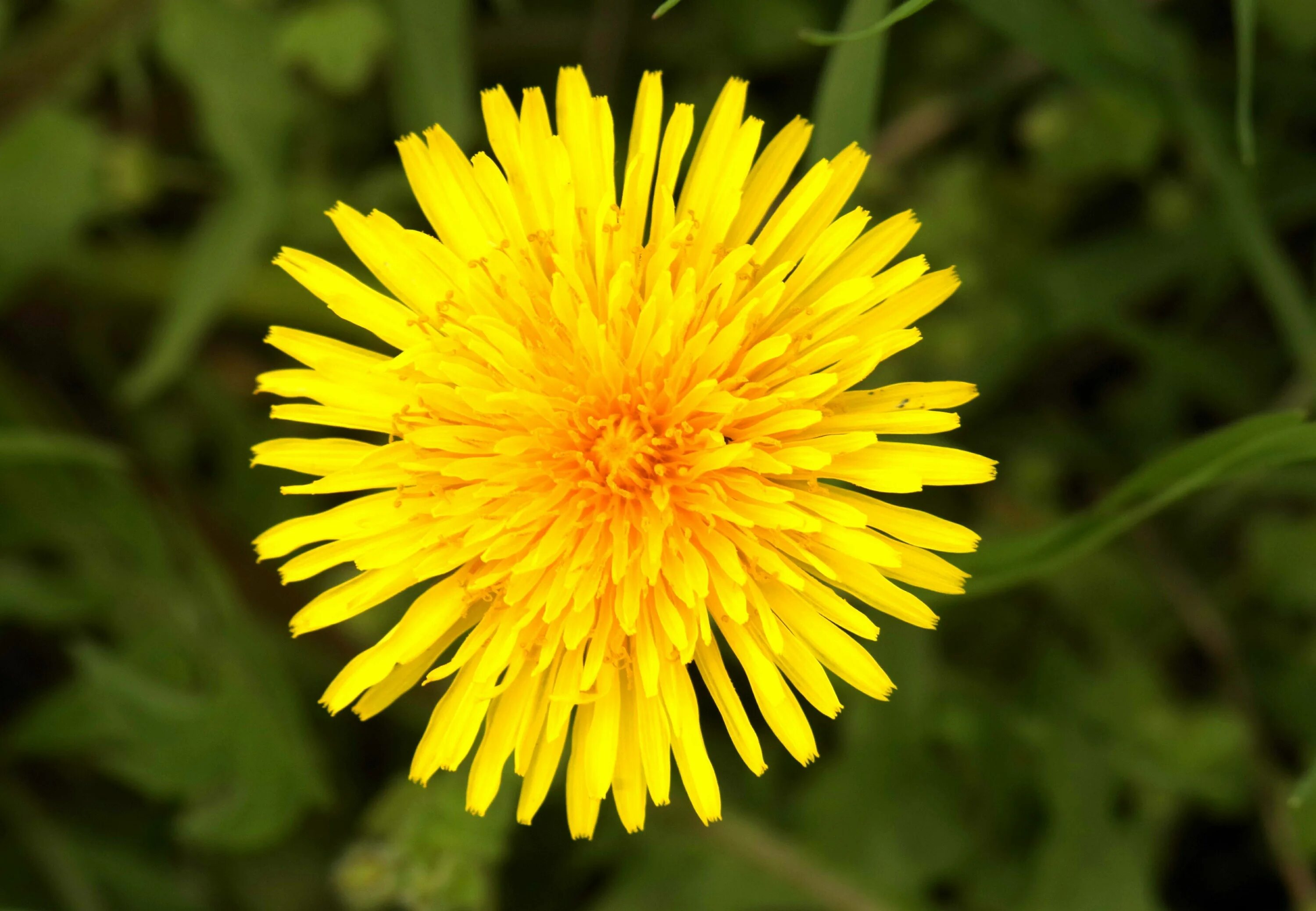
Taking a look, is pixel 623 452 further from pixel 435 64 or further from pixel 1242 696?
pixel 1242 696

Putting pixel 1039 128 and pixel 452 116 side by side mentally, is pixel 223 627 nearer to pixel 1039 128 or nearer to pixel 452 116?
Answer: pixel 452 116

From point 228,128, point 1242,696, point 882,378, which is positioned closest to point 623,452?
point 882,378

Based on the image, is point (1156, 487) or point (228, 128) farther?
point (228, 128)

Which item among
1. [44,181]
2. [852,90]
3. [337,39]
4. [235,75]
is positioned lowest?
[852,90]

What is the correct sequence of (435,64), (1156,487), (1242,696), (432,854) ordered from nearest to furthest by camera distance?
1. (1156,487)
2. (432,854)
3. (435,64)
4. (1242,696)

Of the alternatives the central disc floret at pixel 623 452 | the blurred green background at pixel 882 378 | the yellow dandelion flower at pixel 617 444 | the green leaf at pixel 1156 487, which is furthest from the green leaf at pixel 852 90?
the green leaf at pixel 1156 487
